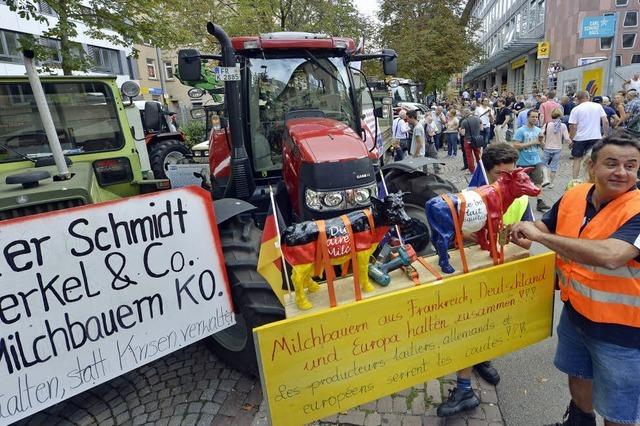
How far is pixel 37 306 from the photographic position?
209cm

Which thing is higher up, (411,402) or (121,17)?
(121,17)

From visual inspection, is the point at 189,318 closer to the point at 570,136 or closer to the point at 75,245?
the point at 75,245

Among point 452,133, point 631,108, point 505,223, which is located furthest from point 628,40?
point 505,223

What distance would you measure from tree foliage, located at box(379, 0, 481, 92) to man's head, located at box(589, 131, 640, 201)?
906 inches

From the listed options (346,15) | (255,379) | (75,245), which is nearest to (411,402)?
(255,379)

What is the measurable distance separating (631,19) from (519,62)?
10.1 meters

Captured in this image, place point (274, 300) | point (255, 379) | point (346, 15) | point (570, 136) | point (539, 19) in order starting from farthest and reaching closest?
point (539, 19) → point (346, 15) → point (570, 136) → point (255, 379) → point (274, 300)

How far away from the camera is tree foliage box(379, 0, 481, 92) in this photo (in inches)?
915

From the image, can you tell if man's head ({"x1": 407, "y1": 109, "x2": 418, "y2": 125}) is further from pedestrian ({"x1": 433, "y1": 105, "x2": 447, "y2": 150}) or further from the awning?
the awning

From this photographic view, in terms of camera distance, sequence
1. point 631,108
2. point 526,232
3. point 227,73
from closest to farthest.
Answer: point 526,232, point 227,73, point 631,108

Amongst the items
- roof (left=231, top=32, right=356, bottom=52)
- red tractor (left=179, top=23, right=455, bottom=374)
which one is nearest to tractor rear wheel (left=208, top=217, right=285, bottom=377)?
red tractor (left=179, top=23, right=455, bottom=374)

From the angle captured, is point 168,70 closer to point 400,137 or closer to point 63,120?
point 400,137

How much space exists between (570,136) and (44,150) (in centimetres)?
923

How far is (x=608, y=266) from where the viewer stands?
5.34 feet
